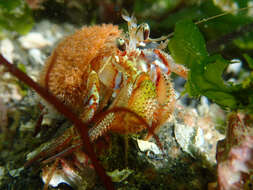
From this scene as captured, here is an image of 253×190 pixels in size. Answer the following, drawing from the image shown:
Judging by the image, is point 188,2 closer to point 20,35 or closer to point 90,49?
point 90,49

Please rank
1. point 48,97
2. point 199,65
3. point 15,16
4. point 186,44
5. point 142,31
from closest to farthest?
point 48,97
point 199,65
point 186,44
point 142,31
point 15,16

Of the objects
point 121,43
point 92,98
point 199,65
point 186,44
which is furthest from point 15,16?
point 199,65

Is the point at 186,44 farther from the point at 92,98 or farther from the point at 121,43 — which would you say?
the point at 92,98

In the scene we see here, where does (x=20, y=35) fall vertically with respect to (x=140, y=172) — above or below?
above

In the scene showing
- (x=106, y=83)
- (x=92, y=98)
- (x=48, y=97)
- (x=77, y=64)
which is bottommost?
A: (x=48, y=97)

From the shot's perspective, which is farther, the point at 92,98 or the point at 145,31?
the point at 145,31

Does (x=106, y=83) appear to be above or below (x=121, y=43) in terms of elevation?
below

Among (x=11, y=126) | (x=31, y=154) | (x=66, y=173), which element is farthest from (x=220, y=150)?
(x=11, y=126)

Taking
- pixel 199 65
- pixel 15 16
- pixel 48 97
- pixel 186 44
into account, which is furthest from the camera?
pixel 15 16
